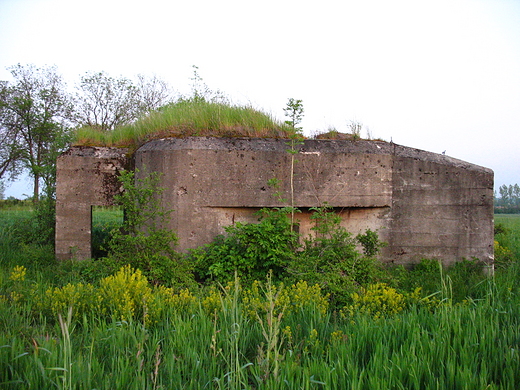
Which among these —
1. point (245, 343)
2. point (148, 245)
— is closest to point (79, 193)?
point (148, 245)

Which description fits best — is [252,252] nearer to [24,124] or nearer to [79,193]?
[79,193]

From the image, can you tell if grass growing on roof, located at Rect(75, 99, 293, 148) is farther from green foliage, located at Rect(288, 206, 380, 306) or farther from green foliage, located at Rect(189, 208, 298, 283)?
green foliage, located at Rect(288, 206, 380, 306)

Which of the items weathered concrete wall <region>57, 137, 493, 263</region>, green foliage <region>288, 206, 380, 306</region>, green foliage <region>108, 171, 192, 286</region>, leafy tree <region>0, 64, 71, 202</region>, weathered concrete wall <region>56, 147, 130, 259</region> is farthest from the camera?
leafy tree <region>0, 64, 71, 202</region>

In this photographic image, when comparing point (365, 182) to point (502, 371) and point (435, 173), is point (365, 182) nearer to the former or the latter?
point (435, 173)

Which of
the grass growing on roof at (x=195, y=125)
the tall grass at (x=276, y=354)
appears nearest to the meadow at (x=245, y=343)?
the tall grass at (x=276, y=354)

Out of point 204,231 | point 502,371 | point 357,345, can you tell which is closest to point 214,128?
point 204,231

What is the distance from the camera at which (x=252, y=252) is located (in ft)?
17.0

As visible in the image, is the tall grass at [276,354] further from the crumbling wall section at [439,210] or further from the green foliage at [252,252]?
the crumbling wall section at [439,210]

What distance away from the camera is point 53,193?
714cm

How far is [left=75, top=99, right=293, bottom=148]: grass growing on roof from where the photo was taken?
6.13 meters

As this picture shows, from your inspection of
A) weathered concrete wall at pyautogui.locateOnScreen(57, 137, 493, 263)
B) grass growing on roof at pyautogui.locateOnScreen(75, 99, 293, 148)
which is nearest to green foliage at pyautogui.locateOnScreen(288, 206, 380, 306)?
weathered concrete wall at pyautogui.locateOnScreen(57, 137, 493, 263)

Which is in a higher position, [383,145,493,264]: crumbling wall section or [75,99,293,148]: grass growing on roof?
[75,99,293,148]: grass growing on roof

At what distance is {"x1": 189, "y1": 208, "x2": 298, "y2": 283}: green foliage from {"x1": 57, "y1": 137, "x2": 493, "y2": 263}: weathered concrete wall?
435 millimetres

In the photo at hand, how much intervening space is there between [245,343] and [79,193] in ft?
15.4
